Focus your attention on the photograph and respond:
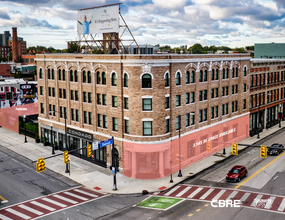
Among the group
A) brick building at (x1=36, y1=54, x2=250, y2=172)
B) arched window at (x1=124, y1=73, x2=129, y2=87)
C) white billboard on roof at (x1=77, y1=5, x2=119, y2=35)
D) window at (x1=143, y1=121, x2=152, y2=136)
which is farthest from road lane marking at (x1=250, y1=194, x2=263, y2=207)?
white billboard on roof at (x1=77, y1=5, x2=119, y2=35)

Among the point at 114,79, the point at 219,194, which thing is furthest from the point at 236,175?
the point at 114,79

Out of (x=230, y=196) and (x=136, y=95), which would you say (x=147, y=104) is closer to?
(x=136, y=95)

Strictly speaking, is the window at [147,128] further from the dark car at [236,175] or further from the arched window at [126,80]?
the dark car at [236,175]

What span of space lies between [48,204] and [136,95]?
15.8m

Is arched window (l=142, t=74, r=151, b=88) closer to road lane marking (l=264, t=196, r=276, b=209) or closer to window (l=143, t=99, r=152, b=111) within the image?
window (l=143, t=99, r=152, b=111)

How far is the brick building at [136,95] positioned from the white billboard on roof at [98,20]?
14.5ft

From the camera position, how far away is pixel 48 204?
32562mm

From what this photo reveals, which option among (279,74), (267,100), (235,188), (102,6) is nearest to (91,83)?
(102,6)

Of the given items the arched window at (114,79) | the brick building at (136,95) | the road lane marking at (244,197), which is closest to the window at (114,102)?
the brick building at (136,95)

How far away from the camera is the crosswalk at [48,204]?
3031cm

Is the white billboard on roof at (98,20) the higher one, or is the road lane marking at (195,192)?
the white billboard on roof at (98,20)

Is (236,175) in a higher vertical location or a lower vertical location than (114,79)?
lower

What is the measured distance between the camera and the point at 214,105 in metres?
49.2

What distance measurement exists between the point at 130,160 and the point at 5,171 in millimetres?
17466
